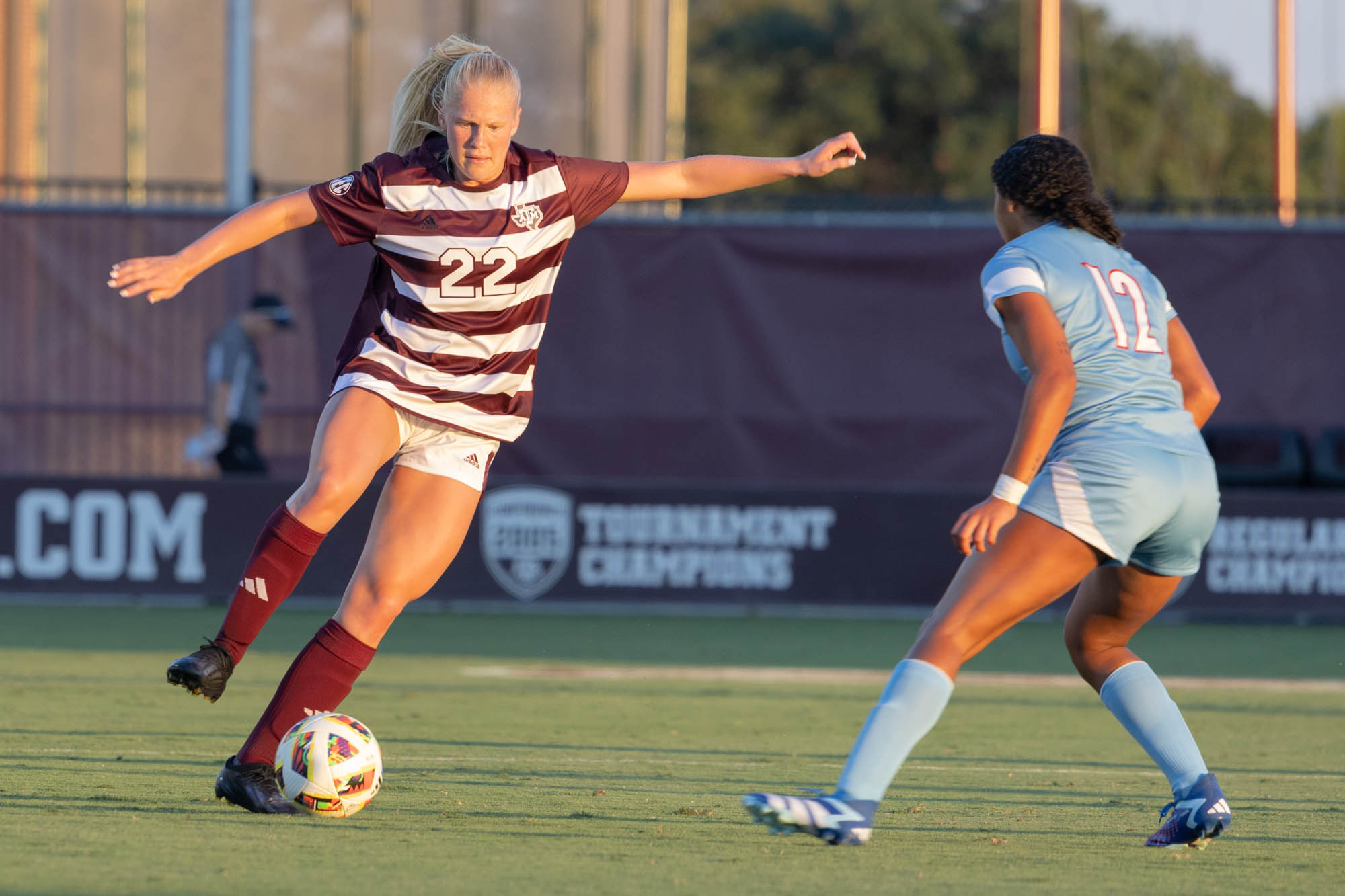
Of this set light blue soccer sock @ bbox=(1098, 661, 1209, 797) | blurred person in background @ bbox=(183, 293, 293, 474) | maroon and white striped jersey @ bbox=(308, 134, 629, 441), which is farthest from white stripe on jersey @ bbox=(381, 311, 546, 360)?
blurred person in background @ bbox=(183, 293, 293, 474)

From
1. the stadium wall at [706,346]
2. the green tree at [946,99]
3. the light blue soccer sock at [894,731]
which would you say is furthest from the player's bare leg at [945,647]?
the green tree at [946,99]

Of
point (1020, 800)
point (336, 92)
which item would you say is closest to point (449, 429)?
point (1020, 800)

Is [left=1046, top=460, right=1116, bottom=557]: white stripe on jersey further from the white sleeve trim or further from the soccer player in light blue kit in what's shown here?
the white sleeve trim

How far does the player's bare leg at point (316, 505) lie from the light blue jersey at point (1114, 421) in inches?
68.8

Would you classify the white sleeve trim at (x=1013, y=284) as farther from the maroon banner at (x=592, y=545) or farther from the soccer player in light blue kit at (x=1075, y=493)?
the maroon banner at (x=592, y=545)

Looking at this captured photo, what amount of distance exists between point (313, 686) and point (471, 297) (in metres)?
1.20

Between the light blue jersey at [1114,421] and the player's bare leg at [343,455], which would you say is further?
the player's bare leg at [343,455]

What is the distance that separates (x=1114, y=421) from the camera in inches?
175

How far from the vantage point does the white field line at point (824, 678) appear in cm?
910

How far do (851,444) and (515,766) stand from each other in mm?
6944

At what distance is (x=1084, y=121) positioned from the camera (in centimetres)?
4500

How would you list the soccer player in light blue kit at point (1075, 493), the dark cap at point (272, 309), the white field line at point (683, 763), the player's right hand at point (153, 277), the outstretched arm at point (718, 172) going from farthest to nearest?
A: 1. the dark cap at point (272, 309)
2. the white field line at point (683, 763)
3. the outstretched arm at point (718, 172)
4. the player's right hand at point (153, 277)
5. the soccer player in light blue kit at point (1075, 493)

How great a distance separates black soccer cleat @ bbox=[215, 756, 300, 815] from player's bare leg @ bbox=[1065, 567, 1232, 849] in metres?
2.27

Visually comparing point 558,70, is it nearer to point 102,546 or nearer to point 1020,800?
point 102,546
